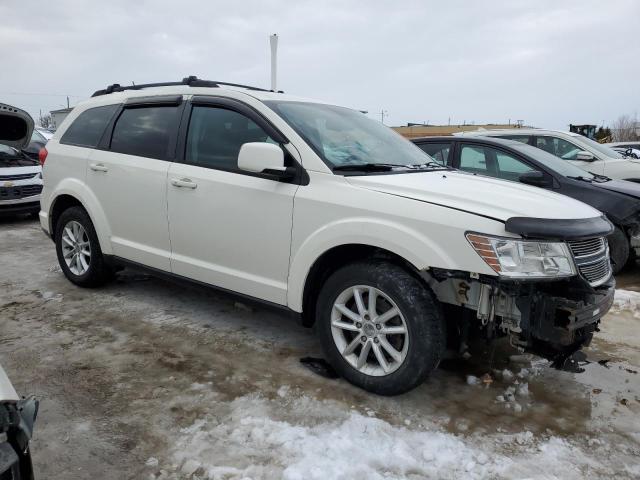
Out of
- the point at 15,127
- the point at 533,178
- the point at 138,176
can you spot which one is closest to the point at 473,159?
the point at 533,178

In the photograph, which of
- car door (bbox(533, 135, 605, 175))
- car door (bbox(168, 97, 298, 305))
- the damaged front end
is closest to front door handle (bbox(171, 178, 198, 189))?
car door (bbox(168, 97, 298, 305))

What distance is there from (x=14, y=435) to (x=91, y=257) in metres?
3.61

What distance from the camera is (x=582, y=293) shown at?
2.77m

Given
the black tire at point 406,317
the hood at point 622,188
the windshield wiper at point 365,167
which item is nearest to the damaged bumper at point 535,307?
the black tire at point 406,317

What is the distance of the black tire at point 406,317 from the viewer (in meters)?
2.88

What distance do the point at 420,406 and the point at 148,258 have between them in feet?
8.32

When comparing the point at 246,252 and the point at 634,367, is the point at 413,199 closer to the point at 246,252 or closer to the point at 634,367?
the point at 246,252

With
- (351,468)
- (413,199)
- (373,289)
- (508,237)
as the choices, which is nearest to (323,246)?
(373,289)

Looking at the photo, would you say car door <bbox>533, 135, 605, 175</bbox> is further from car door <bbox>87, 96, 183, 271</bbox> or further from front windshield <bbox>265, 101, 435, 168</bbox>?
car door <bbox>87, 96, 183, 271</bbox>

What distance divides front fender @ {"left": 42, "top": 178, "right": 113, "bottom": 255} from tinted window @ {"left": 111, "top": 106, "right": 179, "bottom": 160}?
1.68 feet

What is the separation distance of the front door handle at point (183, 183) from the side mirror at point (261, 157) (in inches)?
28.7

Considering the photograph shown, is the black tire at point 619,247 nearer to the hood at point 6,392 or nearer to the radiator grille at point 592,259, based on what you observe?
the radiator grille at point 592,259

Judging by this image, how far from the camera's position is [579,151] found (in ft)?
26.8

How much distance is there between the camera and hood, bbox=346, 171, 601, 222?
281 centimetres
